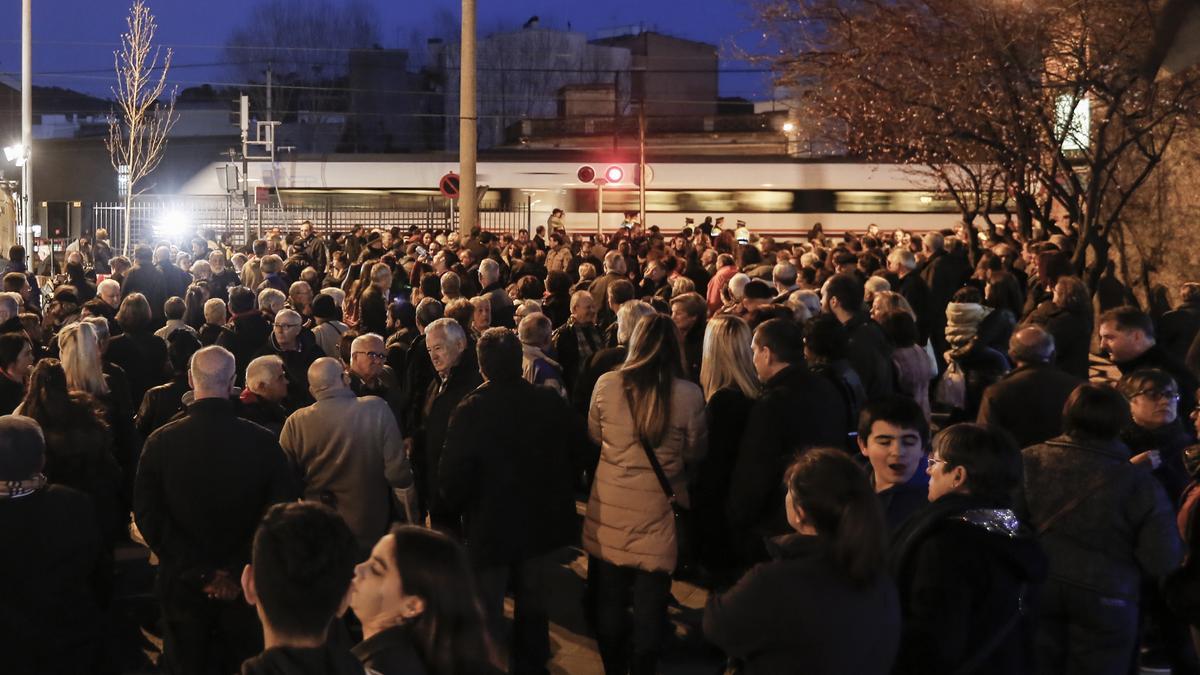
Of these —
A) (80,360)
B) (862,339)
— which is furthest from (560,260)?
(80,360)

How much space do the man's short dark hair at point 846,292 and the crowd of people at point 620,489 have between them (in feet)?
0.07

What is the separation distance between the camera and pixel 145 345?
9203mm

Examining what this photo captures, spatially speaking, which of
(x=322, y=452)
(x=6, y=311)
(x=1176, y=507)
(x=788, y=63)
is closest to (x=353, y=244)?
(x=788, y=63)

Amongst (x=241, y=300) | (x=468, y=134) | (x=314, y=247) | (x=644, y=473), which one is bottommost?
(x=644, y=473)

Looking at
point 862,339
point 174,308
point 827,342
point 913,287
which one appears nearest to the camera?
point 827,342

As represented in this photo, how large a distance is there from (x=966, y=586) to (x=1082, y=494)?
1.48m

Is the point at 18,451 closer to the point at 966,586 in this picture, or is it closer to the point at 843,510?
the point at 843,510

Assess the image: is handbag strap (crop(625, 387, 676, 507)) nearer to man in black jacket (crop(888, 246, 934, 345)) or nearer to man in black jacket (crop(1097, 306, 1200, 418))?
man in black jacket (crop(1097, 306, 1200, 418))

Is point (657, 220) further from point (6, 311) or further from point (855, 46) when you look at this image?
point (6, 311)

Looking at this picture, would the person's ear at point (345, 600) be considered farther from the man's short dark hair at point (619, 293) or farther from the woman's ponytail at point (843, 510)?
the man's short dark hair at point (619, 293)

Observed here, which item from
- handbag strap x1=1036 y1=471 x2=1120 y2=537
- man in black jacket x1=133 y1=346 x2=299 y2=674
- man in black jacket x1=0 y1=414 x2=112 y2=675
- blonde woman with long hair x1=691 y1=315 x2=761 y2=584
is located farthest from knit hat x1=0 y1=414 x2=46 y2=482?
handbag strap x1=1036 y1=471 x2=1120 y2=537

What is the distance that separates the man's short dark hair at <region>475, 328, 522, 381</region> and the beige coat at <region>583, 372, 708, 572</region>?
45 cm

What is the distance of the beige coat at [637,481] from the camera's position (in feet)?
20.5

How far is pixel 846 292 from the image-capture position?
29.3 feet
